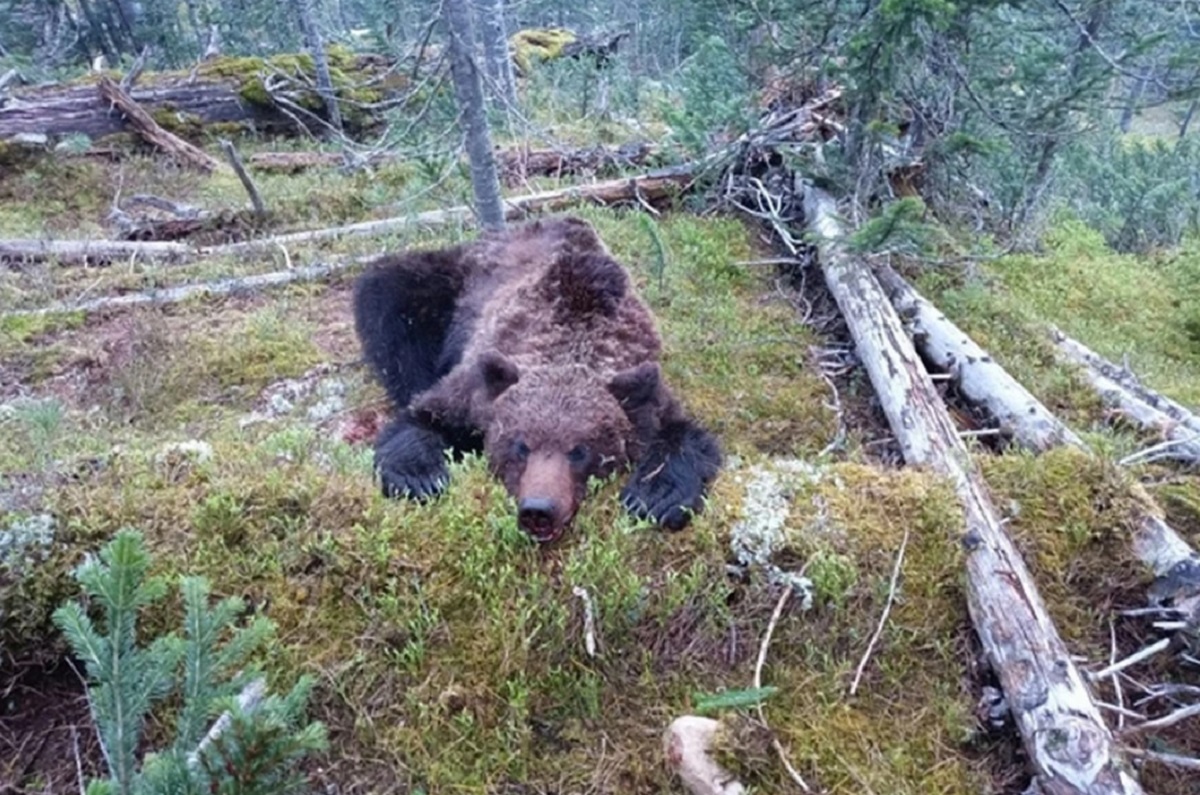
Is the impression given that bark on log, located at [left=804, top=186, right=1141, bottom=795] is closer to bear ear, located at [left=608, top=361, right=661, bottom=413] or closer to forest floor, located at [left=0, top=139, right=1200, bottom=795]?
forest floor, located at [left=0, top=139, right=1200, bottom=795]

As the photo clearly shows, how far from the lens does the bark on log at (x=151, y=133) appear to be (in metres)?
11.9

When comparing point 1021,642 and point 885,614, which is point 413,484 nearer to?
point 885,614

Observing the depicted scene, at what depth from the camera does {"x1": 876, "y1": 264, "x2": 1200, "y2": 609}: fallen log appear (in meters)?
3.12

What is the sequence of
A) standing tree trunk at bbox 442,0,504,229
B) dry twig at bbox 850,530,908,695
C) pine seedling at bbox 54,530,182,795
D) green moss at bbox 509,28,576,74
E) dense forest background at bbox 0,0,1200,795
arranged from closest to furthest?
pine seedling at bbox 54,530,182,795 < dense forest background at bbox 0,0,1200,795 < dry twig at bbox 850,530,908,695 < standing tree trunk at bbox 442,0,504,229 < green moss at bbox 509,28,576,74

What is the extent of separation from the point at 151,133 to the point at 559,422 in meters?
11.0

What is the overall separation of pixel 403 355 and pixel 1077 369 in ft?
14.2

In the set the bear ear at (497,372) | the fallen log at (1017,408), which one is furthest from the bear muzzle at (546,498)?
the fallen log at (1017,408)

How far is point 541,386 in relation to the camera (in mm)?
3701

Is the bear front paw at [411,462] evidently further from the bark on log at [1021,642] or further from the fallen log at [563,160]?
the fallen log at [563,160]

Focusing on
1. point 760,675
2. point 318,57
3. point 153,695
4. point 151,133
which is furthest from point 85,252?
point 760,675

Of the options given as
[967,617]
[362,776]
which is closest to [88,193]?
[362,776]

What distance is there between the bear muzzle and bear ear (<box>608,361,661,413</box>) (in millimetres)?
489

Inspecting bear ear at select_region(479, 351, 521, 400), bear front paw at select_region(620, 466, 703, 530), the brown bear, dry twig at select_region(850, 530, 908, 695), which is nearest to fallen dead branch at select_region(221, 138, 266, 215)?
the brown bear

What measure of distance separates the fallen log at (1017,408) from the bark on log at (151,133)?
960 centimetres
